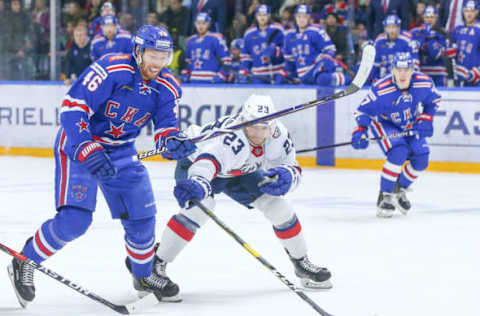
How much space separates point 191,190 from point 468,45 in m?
6.40

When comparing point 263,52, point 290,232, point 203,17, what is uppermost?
point 203,17

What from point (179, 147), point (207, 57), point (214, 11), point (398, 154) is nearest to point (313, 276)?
point (179, 147)

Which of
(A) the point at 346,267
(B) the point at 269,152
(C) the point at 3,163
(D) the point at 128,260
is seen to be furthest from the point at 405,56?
(C) the point at 3,163

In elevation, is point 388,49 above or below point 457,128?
above

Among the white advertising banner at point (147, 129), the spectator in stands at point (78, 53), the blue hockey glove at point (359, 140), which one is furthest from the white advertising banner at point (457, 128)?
the spectator in stands at point (78, 53)

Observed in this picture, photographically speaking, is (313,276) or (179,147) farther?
(313,276)

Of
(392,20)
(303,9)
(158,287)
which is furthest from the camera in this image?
(303,9)

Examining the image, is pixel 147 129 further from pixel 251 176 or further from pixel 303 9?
pixel 251 176

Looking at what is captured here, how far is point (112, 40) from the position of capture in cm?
1052

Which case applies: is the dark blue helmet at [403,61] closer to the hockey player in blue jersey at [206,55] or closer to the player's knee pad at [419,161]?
the player's knee pad at [419,161]

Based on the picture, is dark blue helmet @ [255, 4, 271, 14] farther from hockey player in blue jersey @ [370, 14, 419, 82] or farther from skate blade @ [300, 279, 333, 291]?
skate blade @ [300, 279, 333, 291]

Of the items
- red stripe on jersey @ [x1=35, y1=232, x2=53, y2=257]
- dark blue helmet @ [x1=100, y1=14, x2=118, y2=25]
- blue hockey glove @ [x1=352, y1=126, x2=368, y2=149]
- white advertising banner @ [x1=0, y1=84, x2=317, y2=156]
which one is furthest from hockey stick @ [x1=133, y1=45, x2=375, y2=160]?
dark blue helmet @ [x1=100, y1=14, x2=118, y2=25]

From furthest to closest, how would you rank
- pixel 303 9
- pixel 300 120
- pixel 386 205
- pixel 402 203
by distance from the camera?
1. pixel 303 9
2. pixel 300 120
3. pixel 402 203
4. pixel 386 205

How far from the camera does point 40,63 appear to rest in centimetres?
Answer: 1075
